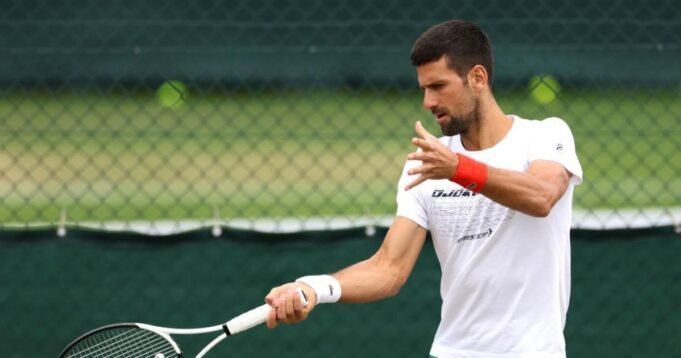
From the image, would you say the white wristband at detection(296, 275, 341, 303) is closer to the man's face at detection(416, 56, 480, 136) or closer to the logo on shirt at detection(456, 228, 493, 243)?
the logo on shirt at detection(456, 228, 493, 243)

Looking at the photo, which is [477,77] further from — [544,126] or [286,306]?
[286,306]

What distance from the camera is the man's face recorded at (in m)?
3.82

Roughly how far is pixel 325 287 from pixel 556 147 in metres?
0.81

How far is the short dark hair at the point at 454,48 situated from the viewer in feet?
12.6

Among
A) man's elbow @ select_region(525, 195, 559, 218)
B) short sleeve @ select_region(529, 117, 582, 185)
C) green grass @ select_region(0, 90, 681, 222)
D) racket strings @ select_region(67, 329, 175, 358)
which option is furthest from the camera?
green grass @ select_region(0, 90, 681, 222)

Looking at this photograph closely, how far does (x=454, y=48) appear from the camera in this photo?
12.6 ft

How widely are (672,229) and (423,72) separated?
2116 millimetres

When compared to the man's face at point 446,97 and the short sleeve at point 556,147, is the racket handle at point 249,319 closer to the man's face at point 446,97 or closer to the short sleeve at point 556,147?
→ the man's face at point 446,97

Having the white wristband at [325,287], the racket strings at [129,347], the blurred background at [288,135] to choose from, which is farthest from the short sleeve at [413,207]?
the blurred background at [288,135]

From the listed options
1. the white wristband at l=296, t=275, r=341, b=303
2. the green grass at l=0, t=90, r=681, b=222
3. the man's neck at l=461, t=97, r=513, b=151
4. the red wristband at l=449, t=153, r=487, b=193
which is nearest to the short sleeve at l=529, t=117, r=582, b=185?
the man's neck at l=461, t=97, r=513, b=151

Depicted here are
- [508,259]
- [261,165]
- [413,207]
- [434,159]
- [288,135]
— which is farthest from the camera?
[261,165]

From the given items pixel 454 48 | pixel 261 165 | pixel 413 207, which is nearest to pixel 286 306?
pixel 413 207

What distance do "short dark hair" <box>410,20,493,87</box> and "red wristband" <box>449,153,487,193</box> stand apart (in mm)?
457

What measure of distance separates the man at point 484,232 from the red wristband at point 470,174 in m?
0.27
